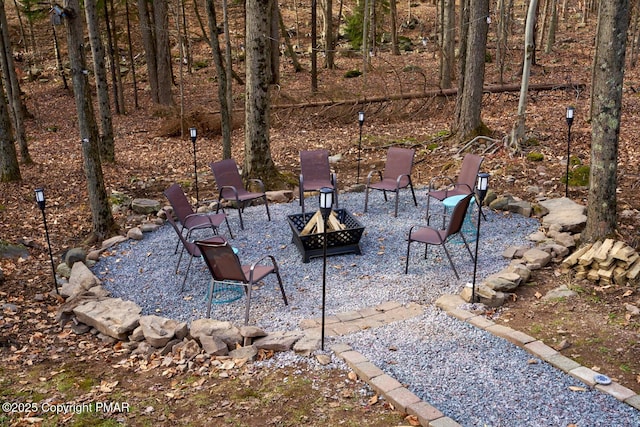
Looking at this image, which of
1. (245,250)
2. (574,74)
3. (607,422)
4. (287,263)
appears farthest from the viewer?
(574,74)

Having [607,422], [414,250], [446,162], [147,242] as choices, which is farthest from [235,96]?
[607,422]

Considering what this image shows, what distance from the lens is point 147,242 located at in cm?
721

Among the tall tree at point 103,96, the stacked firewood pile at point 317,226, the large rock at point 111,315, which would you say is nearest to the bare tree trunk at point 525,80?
the stacked firewood pile at point 317,226

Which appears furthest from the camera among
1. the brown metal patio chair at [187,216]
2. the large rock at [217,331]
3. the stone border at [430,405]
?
the brown metal patio chair at [187,216]

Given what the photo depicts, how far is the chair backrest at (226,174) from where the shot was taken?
779 centimetres

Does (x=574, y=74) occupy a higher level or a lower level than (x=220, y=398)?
higher

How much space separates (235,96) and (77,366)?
14.8 m

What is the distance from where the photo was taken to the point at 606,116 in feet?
18.8

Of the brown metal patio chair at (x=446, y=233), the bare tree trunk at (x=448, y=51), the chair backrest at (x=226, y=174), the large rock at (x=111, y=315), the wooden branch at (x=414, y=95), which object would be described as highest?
the bare tree trunk at (x=448, y=51)

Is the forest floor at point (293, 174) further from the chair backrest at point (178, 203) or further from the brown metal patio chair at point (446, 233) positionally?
the chair backrest at point (178, 203)

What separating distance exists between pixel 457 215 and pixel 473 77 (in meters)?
5.44

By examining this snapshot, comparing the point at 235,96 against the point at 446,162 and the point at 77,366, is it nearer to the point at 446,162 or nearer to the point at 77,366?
the point at 446,162

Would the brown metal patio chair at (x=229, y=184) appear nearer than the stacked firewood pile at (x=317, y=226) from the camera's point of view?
No

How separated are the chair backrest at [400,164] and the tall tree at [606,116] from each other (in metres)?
2.73
